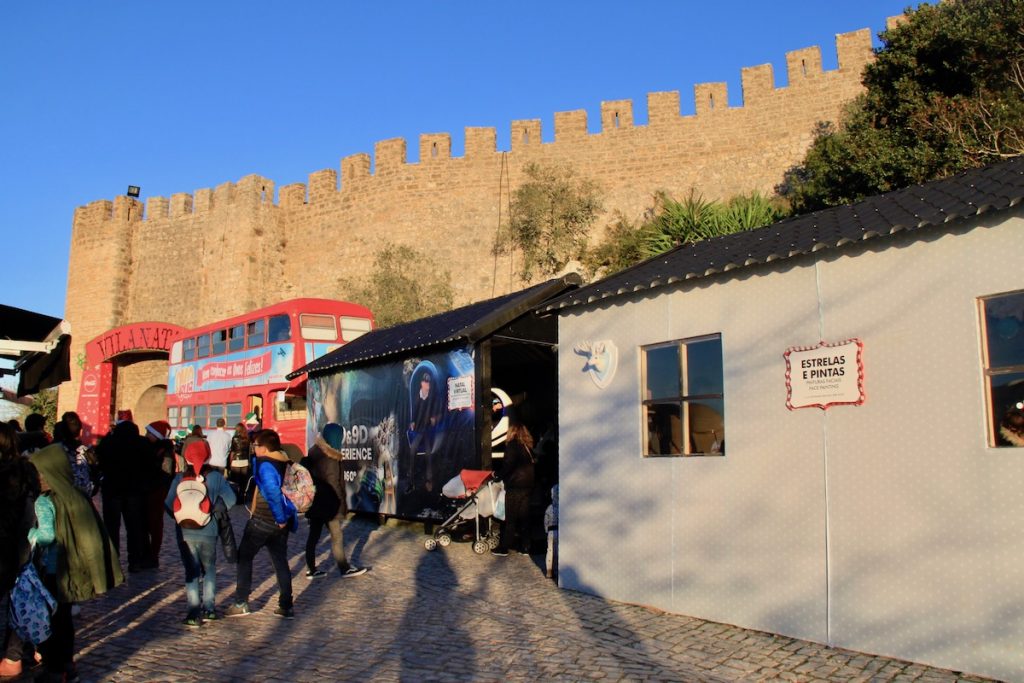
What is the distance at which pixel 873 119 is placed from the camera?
20.5 meters

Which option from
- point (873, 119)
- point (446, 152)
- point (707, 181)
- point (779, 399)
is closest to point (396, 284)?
point (446, 152)

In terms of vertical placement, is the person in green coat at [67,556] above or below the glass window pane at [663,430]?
below

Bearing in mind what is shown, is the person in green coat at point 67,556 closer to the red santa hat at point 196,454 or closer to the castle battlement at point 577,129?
the red santa hat at point 196,454

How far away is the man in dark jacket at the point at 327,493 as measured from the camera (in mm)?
8922

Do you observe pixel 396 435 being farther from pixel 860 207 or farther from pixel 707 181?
pixel 707 181

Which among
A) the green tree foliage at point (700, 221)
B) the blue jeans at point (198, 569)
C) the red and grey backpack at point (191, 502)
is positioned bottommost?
the blue jeans at point (198, 569)

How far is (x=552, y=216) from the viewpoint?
30844mm

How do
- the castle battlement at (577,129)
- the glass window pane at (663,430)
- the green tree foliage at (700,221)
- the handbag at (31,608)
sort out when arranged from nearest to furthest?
the handbag at (31,608) < the glass window pane at (663,430) < the green tree foliage at (700,221) < the castle battlement at (577,129)

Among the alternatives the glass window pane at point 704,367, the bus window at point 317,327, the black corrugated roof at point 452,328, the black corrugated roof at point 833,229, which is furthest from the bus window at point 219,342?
the glass window pane at point 704,367

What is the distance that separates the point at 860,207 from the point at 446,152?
27263 millimetres

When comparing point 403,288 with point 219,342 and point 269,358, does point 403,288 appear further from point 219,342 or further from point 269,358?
point 269,358

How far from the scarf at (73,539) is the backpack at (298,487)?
2.02 meters

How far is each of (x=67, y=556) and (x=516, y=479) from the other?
5.66m

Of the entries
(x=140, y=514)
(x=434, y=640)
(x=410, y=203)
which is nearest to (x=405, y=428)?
(x=140, y=514)
